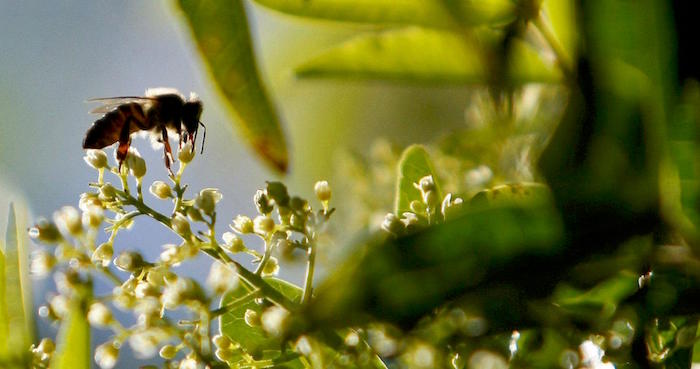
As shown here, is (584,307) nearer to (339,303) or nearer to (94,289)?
(339,303)

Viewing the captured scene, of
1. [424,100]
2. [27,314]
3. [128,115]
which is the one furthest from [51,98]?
[27,314]

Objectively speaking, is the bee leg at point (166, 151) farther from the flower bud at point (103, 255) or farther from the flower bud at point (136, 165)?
the flower bud at point (103, 255)

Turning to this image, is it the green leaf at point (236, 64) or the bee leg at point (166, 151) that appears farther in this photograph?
the bee leg at point (166, 151)

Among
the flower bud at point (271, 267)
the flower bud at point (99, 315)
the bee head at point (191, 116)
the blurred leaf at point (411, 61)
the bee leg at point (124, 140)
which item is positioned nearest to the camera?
the flower bud at point (99, 315)

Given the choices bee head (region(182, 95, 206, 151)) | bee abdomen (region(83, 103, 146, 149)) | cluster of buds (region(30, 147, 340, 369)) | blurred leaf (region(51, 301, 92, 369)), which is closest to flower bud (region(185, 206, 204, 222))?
cluster of buds (region(30, 147, 340, 369))

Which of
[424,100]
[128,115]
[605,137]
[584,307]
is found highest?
[605,137]

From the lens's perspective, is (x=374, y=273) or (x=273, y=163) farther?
(x=273, y=163)

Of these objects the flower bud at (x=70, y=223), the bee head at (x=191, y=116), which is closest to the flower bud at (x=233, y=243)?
the flower bud at (x=70, y=223)
